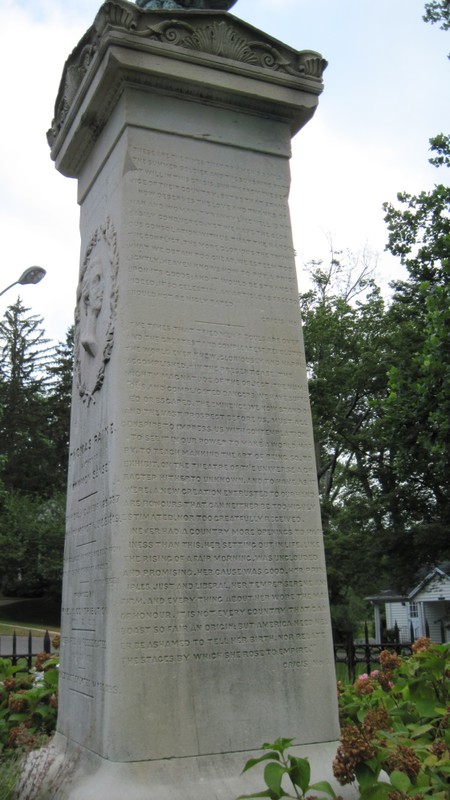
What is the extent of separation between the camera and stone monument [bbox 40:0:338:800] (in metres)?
4.70

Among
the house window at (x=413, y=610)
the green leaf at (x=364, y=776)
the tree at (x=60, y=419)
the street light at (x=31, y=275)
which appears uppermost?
the tree at (x=60, y=419)

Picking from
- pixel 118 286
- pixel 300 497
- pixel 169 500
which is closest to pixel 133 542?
pixel 169 500

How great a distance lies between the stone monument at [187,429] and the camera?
4703mm

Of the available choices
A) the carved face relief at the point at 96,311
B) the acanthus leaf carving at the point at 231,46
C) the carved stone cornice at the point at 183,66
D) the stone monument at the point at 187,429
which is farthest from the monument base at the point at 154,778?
the acanthus leaf carving at the point at 231,46

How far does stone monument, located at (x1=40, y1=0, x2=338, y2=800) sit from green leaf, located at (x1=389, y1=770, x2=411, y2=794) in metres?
1.19

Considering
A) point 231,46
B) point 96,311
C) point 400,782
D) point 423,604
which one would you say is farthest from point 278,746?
point 423,604

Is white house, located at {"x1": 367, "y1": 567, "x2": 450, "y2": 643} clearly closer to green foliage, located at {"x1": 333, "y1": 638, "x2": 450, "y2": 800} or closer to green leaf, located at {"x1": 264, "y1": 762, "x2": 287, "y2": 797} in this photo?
green foliage, located at {"x1": 333, "y1": 638, "x2": 450, "y2": 800}

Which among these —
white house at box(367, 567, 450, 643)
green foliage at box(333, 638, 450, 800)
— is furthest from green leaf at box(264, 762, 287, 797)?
white house at box(367, 567, 450, 643)

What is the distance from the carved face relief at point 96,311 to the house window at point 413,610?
49.5 m

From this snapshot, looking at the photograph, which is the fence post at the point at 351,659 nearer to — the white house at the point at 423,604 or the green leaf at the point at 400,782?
the green leaf at the point at 400,782

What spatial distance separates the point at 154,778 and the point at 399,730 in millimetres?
1424

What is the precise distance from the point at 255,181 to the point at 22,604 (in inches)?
1619

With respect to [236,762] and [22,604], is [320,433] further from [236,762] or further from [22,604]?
[236,762]

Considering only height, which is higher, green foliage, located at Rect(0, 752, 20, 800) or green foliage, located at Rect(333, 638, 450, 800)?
green foliage, located at Rect(333, 638, 450, 800)
